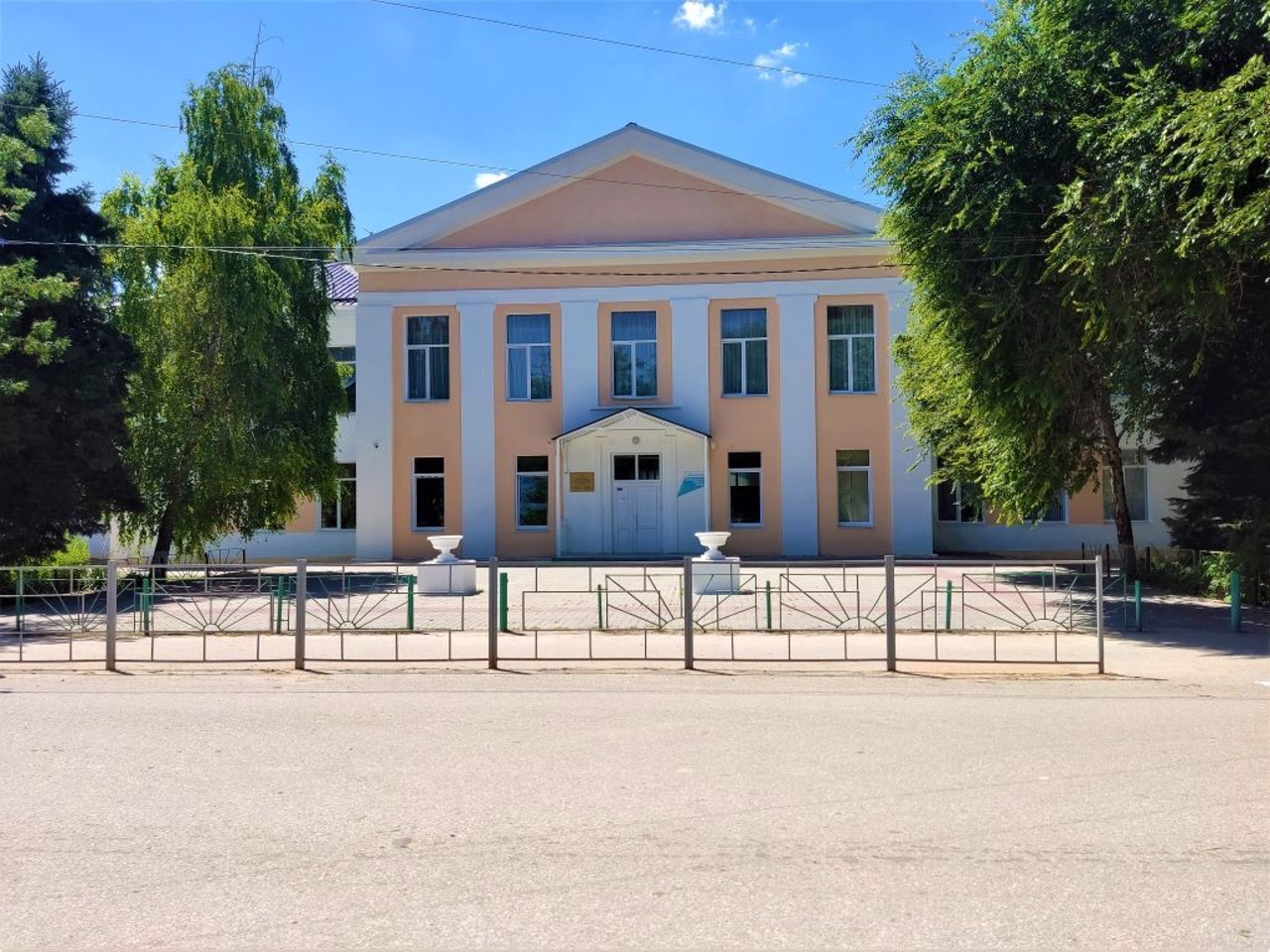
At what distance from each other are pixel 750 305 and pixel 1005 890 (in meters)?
23.8

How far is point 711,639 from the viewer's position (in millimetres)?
12094

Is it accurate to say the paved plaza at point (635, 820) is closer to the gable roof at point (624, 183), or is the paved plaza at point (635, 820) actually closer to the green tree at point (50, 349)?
the green tree at point (50, 349)

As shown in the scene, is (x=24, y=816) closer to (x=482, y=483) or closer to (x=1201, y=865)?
(x=1201, y=865)

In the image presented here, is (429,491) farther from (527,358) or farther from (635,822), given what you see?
(635,822)

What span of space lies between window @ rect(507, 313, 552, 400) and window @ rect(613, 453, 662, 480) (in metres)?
3.11

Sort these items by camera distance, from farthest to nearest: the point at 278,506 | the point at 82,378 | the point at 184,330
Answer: the point at 278,506, the point at 184,330, the point at 82,378

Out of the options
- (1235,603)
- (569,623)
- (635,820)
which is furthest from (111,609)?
(1235,603)

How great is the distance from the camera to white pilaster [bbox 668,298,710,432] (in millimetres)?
26875

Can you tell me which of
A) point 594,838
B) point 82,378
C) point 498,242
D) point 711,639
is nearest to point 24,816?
point 594,838

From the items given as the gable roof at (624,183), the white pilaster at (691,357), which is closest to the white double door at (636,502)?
the white pilaster at (691,357)

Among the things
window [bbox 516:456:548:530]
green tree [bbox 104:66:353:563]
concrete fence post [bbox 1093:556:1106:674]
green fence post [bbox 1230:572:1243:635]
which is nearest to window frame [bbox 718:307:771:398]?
window [bbox 516:456:548:530]

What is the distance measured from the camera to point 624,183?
27.3 meters

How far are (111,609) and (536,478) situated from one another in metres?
17.2

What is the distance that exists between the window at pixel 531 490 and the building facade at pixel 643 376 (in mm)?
64
